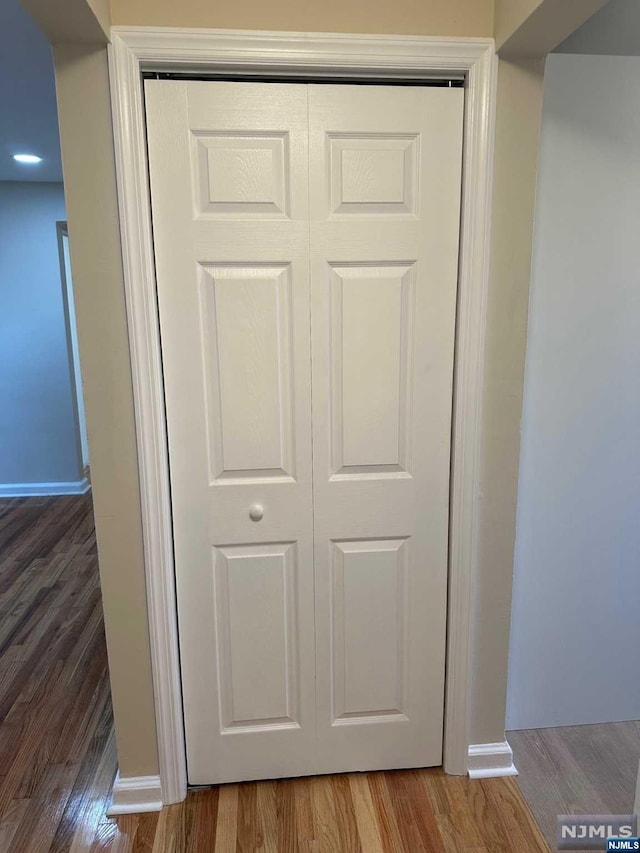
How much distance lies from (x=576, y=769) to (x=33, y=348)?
420cm

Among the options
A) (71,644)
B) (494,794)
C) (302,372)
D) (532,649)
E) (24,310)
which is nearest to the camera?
(302,372)

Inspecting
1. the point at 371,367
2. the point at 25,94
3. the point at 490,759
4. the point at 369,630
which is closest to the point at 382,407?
the point at 371,367

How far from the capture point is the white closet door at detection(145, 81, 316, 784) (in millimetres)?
1460

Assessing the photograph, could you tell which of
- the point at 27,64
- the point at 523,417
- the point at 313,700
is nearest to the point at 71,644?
the point at 313,700

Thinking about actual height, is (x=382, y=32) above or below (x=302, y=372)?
above

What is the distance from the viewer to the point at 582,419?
1862 mm

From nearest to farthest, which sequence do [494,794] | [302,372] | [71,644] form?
Result: 1. [302,372]
2. [494,794]
3. [71,644]

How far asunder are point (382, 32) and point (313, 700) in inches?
70.9

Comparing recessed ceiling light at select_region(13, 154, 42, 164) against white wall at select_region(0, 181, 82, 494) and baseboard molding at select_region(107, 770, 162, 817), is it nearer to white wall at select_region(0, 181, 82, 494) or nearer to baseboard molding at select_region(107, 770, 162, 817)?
white wall at select_region(0, 181, 82, 494)

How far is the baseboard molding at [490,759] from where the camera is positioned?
1836 millimetres

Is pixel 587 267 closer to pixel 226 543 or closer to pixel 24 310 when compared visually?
pixel 226 543

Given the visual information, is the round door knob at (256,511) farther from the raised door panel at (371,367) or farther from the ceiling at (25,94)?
the ceiling at (25,94)

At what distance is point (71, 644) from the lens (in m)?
2.58

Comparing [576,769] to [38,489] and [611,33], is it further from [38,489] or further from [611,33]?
[38,489]
